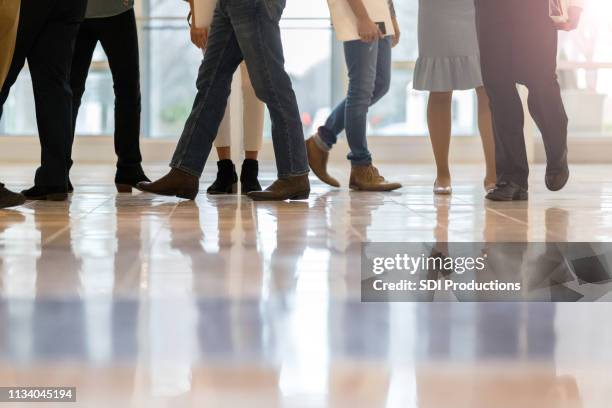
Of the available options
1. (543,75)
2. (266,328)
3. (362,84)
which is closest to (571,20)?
(543,75)

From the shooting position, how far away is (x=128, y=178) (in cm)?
432

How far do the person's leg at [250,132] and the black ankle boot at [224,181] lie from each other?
7 centimetres

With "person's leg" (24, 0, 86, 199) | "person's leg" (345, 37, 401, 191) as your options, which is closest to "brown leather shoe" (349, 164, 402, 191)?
"person's leg" (345, 37, 401, 191)

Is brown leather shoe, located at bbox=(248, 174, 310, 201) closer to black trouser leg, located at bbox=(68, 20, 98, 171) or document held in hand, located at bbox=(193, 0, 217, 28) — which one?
document held in hand, located at bbox=(193, 0, 217, 28)

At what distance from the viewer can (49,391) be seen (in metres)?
1.25

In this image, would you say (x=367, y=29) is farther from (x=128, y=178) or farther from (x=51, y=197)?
(x=51, y=197)

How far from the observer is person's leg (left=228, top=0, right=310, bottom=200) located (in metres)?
3.56

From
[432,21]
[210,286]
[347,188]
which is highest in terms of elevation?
[432,21]

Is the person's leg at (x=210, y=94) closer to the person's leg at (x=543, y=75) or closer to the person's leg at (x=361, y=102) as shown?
the person's leg at (x=361, y=102)

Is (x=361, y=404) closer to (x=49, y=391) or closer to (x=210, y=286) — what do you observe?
(x=49, y=391)

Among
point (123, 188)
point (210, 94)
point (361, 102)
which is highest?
point (210, 94)

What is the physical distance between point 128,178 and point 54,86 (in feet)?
2.23

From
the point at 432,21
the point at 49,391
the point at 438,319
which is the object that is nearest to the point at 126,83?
the point at 432,21

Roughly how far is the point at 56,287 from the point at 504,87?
7.32 feet
